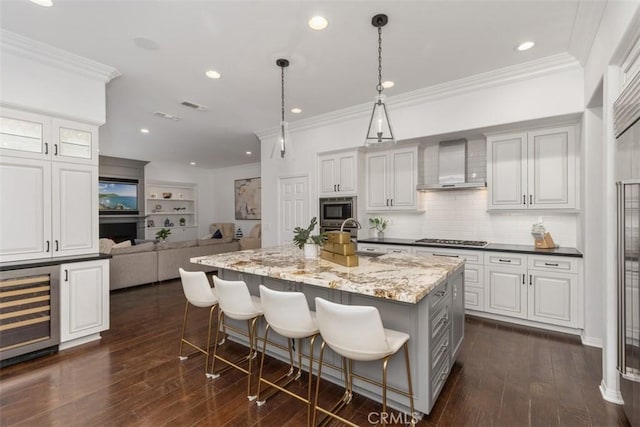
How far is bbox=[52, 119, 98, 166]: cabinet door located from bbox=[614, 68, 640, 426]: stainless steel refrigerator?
4519 millimetres

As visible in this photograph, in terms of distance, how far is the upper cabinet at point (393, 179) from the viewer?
4.42 m

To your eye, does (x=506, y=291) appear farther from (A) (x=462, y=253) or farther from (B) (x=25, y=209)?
(B) (x=25, y=209)

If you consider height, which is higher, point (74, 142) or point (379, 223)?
point (74, 142)

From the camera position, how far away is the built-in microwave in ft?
15.4

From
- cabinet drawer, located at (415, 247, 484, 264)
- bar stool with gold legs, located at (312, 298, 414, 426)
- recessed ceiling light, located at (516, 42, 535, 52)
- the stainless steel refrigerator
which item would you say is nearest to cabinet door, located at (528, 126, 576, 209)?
cabinet drawer, located at (415, 247, 484, 264)

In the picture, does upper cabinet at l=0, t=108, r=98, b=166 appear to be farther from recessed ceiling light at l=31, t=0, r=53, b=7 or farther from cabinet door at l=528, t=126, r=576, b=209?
cabinet door at l=528, t=126, r=576, b=209

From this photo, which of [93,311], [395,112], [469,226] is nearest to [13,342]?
[93,311]

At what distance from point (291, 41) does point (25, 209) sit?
2.95 meters

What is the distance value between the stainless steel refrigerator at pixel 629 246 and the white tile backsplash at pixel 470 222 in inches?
84.5

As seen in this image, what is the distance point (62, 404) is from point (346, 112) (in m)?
4.40

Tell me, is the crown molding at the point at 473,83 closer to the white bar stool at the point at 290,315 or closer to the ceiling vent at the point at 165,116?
the ceiling vent at the point at 165,116

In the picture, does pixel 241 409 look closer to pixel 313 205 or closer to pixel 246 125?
pixel 313 205

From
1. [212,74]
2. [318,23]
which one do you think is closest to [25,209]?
[212,74]

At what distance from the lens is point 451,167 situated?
13.8 feet
